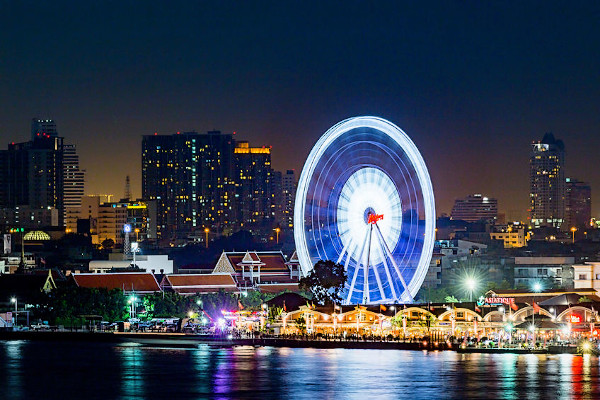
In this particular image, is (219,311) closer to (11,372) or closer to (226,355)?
(226,355)

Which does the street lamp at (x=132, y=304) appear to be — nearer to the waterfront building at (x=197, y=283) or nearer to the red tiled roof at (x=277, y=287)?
the waterfront building at (x=197, y=283)

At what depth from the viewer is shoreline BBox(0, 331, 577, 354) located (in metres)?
87.3

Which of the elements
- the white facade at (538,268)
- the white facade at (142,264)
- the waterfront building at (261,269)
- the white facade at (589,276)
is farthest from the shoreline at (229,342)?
the white facade at (538,268)

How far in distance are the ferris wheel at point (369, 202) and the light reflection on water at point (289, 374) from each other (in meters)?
6.29

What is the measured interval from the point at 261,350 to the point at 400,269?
1037cm

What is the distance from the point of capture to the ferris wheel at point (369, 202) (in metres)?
87.3

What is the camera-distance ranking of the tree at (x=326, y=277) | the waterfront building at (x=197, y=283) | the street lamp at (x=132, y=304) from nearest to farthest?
the tree at (x=326, y=277)
the street lamp at (x=132, y=304)
the waterfront building at (x=197, y=283)

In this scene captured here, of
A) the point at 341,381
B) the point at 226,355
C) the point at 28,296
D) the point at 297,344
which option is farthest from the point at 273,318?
the point at 341,381

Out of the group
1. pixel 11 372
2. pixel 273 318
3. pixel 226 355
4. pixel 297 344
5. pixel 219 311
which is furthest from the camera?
pixel 219 311

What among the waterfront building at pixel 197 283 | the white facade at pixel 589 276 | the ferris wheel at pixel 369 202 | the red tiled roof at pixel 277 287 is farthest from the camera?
the red tiled roof at pixel 277 287

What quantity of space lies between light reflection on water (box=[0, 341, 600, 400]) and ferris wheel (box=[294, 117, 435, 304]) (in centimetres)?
629

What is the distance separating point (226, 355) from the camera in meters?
87.8

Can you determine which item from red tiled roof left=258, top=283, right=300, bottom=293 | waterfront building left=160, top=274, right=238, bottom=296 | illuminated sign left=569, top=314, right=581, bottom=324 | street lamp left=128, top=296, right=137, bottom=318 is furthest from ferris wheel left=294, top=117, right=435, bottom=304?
red tiled roof left=258, top=283, right=300, bottom=293

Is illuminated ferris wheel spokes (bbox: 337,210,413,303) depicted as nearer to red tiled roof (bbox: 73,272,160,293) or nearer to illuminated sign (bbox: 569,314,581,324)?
illuminated sign (bbox: 569,314,581,324)
